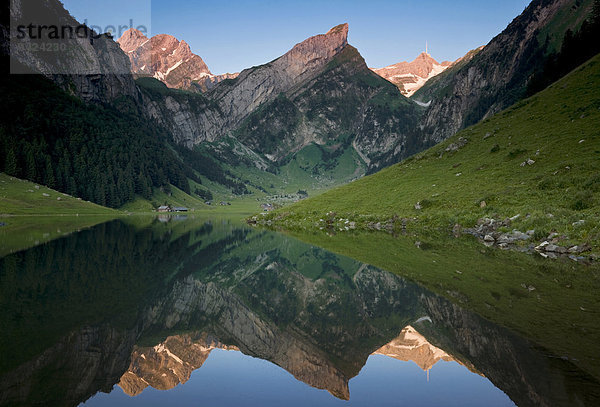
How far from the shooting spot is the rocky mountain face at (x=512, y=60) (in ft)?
440

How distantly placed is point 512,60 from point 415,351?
185237 millimetres

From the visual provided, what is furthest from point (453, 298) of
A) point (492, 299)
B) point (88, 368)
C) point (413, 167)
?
point (413, 167)

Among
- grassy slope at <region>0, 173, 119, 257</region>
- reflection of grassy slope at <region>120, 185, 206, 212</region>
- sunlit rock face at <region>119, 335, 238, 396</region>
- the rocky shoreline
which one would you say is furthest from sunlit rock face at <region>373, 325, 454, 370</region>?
reflection of grassy slope at <region>120, 185, 206, 212</region>

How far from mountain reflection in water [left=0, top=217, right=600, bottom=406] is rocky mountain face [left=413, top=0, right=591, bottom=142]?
126 metres

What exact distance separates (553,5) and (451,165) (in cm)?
13072

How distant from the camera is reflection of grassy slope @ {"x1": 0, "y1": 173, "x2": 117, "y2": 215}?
88.1 m

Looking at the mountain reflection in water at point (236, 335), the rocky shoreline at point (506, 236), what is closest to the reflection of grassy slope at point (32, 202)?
the rocky shoreline at point (506, 236)

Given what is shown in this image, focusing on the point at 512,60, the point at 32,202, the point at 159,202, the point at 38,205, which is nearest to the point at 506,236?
the point at 38,205

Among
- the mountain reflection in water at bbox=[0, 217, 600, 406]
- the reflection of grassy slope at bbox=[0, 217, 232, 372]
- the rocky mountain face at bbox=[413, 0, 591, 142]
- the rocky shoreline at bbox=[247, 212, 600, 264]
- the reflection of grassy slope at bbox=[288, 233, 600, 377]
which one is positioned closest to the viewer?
the mountain reflection in water at bbox=[0, 217, 600, 406]

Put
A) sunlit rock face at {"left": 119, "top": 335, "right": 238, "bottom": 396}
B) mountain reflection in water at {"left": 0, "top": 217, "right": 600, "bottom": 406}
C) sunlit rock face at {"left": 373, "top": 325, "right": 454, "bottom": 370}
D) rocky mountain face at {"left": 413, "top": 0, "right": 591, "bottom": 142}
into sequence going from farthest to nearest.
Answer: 1. rocky mountain face at {"left": 413, "top": 0, "right": 591, "bottom": 142}
2. sunlit rock face at {"left": 373, "top": 325, "right": 454, "bottom": 370}
3. sunlit rock face at {"left": 119, "top": 335, "right": 238, "bottom": 396}
4. mountain reflection in water at {"left": 0, "top": 217, "right": 600, "bottom": 406}

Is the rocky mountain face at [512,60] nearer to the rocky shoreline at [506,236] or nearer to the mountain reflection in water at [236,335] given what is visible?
the rocky shoreline at [506,236]

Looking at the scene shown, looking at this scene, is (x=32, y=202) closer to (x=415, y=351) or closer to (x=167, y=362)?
(x=167, y=362)

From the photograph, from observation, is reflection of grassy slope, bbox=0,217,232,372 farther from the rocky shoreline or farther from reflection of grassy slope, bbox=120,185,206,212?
reflection of grassy slope, bbox=120,185,206,212

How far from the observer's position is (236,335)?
→ 12.6 meters
